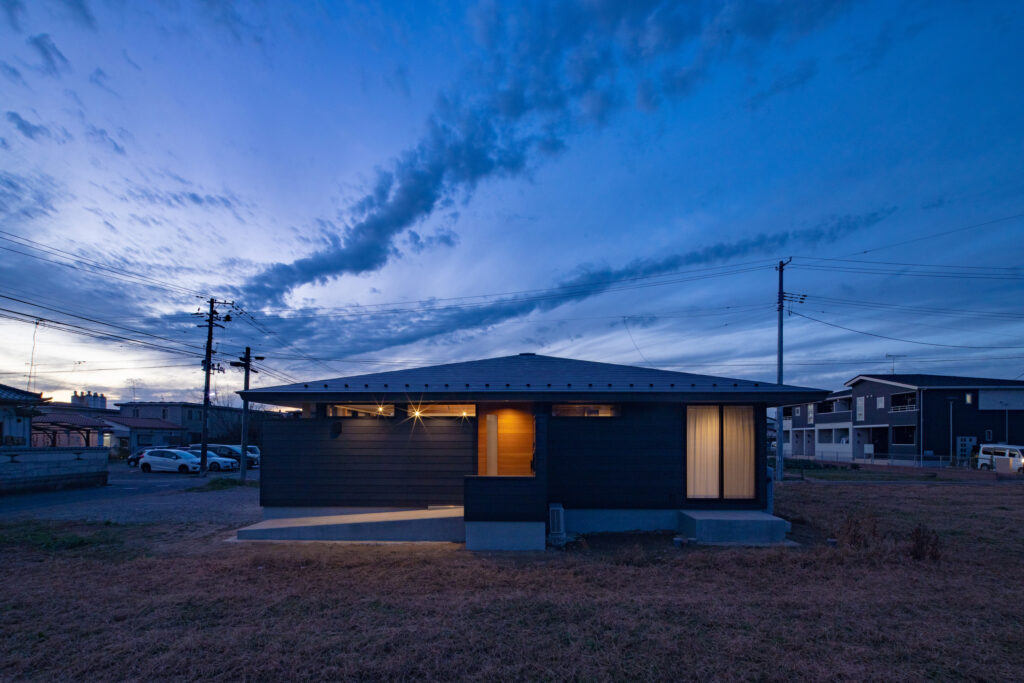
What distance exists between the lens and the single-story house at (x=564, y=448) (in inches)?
388

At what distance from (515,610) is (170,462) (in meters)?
26.7

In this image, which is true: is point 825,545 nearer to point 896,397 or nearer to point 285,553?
point 285,553

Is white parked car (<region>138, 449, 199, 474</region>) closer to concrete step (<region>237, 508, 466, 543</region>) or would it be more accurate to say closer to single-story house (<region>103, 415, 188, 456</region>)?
single-story house (<region>103, 415, 188, 456</region>)

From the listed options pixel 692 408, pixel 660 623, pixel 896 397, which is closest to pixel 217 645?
pixel 660 623

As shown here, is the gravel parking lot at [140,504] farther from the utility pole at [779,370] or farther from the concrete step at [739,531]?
the utility pole at [779,370]

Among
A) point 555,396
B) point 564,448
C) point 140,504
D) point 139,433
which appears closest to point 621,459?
point 564,448

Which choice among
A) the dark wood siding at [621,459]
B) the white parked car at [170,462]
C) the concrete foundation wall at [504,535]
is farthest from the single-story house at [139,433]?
the dark wood siding at [621,459]

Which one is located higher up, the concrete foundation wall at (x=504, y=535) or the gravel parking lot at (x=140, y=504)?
the concrete foundation wall at (x=504, y=535)

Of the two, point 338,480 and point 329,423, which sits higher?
point 329,423

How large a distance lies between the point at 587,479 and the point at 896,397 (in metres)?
37.3

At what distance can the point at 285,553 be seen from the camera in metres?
8.24

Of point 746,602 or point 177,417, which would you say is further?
point 177,417

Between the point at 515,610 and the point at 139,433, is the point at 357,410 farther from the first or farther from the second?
the point at 139,433

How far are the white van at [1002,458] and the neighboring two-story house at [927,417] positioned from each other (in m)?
2.79
